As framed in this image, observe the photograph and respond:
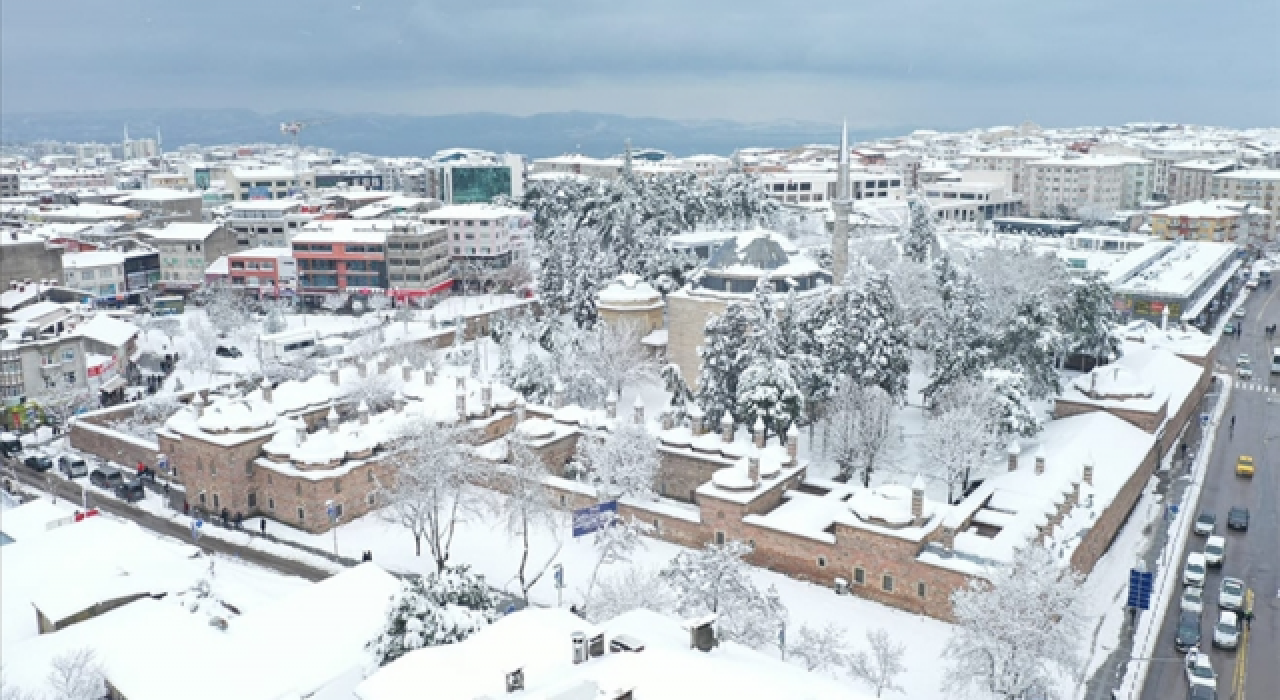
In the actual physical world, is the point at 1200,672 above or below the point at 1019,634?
below

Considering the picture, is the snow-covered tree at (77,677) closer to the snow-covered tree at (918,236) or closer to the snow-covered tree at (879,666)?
the snow-covered tree at (879,666)

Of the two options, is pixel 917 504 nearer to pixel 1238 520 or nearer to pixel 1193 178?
pixel 1238 520

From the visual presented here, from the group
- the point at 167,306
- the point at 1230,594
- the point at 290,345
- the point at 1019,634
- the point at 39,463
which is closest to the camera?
the point at 1019,634

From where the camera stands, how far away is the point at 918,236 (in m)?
62.7

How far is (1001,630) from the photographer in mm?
21703

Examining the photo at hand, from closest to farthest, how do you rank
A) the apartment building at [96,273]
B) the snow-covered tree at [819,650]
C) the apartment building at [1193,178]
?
the snow-covered tree at [819,650] < the apartment building at [96,273] < the apartment building at [1193,178]

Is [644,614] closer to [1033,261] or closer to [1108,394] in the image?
[1108,394]

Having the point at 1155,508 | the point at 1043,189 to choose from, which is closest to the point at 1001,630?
the point at 1155,508

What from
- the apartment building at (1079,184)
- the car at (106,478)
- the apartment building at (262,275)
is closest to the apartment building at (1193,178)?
the apartment building at (1079,184)

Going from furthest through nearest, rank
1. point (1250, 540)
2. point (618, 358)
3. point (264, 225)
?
1. point (264, 225)
2. point (618, 358)
3. point (1250, 540)

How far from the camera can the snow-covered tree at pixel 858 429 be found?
3559cm

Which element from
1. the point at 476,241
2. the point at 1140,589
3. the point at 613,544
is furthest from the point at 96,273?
the point at 1140,589

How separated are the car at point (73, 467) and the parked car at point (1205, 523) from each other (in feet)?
136

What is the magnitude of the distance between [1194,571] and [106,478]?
125ft
